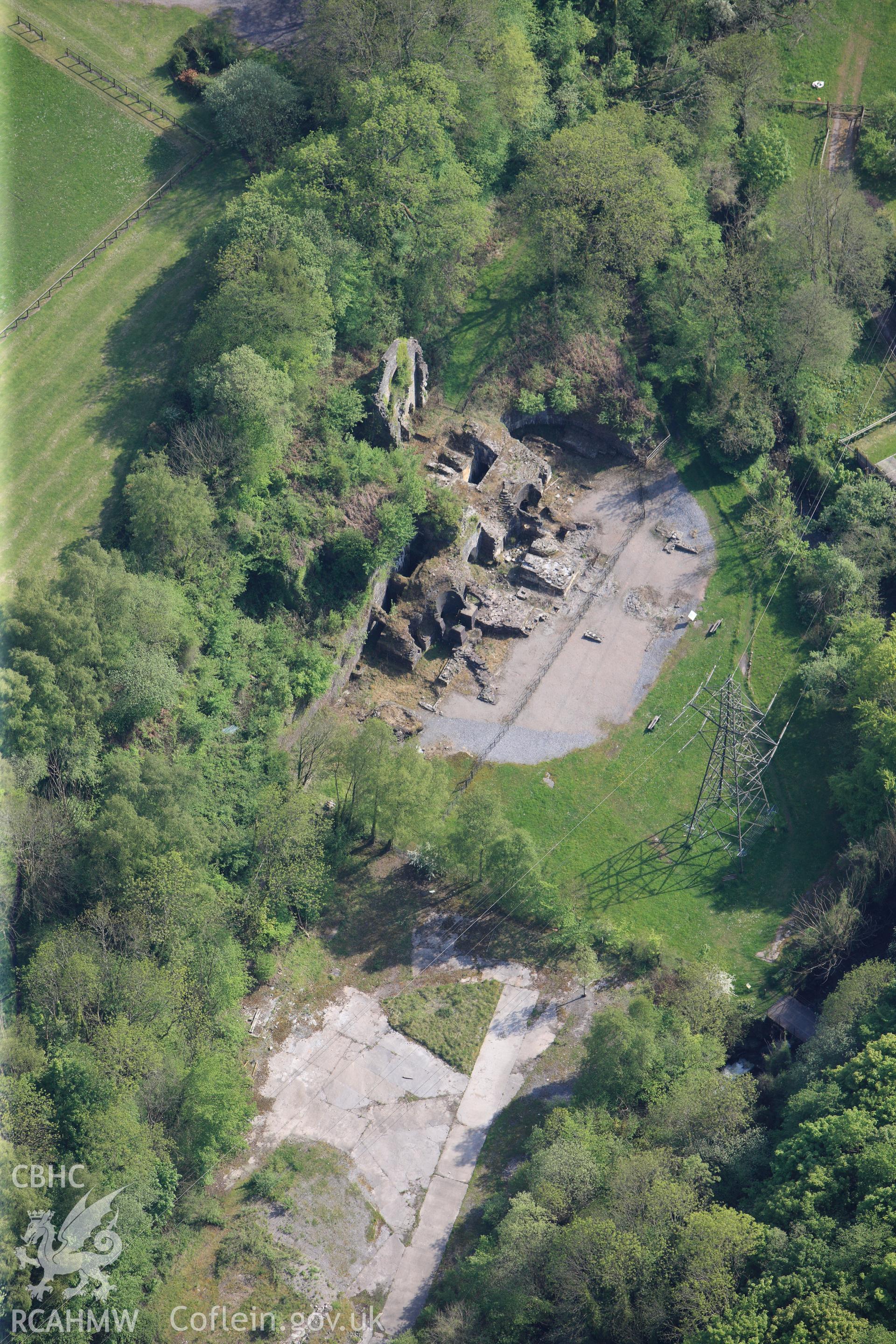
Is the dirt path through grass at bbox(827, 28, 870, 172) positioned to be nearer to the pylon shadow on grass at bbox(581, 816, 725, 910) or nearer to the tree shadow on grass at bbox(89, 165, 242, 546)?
the tree shadow on grass at bbox(89, 165, 242, 546)

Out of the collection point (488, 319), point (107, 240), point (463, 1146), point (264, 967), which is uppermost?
point (107, 240)

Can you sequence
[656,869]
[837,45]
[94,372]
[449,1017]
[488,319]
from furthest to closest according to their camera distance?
1. [837,45]
2. [488,319]
3. [94,372]
4. [656,869]
5. [449,1017]

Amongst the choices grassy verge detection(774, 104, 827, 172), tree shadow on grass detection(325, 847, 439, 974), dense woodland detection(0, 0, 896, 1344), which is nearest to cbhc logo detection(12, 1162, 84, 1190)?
dense woodland detection(0, 0, 896, 1344)

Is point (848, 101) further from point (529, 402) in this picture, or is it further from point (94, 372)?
point (94, 372)

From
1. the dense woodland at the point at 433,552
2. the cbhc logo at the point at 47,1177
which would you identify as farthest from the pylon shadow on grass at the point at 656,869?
the cbhc logo at the point at 47,1177

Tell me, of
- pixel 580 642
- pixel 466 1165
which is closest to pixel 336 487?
pixel 580 642

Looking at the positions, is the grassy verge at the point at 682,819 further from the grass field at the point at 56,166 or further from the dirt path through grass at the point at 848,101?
the grass field at the point at 56,166

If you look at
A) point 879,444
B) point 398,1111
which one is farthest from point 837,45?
point 398,1111

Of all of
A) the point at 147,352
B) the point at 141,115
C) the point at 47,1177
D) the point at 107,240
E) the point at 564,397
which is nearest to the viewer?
the point at 47,1177
